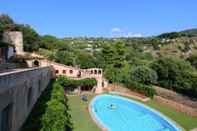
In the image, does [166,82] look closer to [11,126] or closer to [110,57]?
[110,57]

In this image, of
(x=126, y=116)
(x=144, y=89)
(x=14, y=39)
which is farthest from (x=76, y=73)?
(x=126, y=116)

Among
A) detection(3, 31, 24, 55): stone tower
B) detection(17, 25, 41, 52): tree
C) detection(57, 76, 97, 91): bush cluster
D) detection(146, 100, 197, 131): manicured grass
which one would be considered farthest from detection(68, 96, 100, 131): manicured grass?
detection(17, 25, 41, 52): tree

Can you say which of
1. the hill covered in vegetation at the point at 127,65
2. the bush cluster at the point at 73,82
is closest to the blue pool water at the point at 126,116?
the bush cluster at the point at 73,82

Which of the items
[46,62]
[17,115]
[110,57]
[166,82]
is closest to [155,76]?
[166,82]

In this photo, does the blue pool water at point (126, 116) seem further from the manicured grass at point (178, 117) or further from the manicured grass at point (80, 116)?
the manicured grass at point (178, 117)

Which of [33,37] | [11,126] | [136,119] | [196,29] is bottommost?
[136,119]

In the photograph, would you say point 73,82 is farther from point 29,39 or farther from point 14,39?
point 29,39

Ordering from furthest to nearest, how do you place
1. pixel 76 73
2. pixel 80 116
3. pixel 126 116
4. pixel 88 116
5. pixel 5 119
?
pixel 76 73 < pixel 126 116 < pixel 88 116 < pixel 80 116 < pixel 5 119

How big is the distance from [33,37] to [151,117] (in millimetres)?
32897

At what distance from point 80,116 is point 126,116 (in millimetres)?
5440

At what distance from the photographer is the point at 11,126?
9422mm

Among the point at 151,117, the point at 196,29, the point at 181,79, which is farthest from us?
the point at 196,29

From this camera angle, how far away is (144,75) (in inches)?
1751

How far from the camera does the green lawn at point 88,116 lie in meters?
21.4
